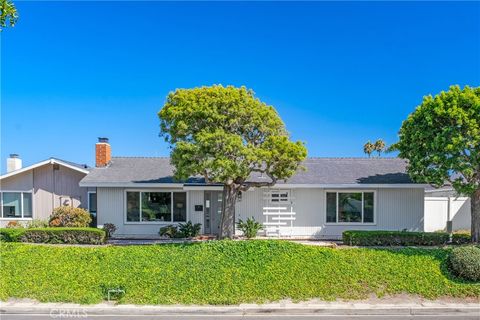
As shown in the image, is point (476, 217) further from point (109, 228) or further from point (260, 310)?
point (109, 228)

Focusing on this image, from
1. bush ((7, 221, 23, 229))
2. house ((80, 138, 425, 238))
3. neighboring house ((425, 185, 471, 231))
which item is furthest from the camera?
neighboring house ((425, 185, 471, 231))

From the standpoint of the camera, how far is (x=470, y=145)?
43.8 feet

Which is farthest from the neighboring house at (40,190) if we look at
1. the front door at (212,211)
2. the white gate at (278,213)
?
the white gate at (278,213)

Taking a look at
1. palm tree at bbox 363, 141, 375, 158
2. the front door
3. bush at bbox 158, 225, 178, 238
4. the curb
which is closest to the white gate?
the front door

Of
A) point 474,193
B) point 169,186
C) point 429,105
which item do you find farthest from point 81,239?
point 474,193

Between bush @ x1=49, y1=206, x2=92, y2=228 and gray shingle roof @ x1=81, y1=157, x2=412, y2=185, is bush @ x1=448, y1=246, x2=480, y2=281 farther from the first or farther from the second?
bush @ x1=49, y1=206, x2=92, y2=228

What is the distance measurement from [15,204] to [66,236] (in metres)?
5.89

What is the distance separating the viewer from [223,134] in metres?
13.1

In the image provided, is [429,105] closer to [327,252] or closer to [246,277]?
[327,252]

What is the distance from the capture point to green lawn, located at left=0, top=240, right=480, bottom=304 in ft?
33.7

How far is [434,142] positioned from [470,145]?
45.7 inches

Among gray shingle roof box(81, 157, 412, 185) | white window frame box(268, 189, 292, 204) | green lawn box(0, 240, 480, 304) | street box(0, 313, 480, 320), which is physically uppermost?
gray shingle roof box(81, 157, 412, 185)

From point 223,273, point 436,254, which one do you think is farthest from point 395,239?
point 223,273

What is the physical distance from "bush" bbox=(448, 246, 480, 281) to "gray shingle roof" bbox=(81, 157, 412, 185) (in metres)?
6.17
